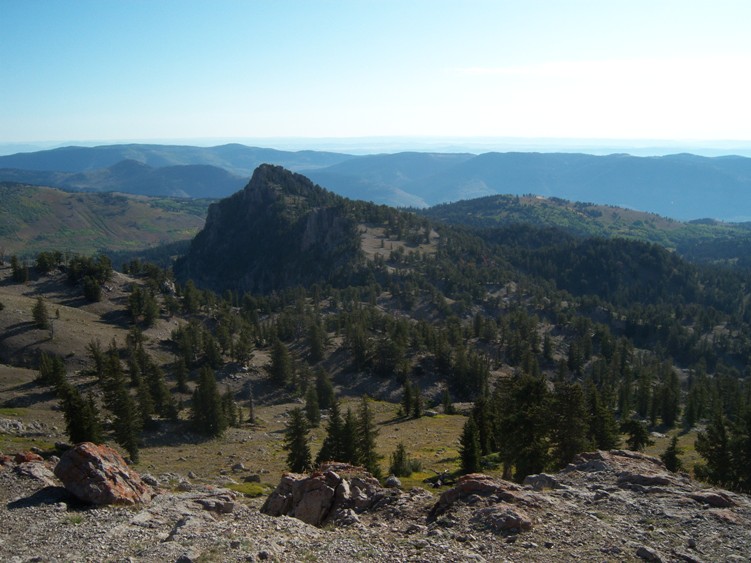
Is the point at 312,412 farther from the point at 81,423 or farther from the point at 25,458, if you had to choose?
the point at 25,458

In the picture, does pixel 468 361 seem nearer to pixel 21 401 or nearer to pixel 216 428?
pixel 216 428

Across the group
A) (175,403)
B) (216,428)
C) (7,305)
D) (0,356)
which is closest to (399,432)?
(216,428)

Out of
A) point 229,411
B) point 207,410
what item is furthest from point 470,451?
point 229,411

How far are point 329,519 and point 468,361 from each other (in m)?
116

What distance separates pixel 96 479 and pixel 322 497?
17.4 m

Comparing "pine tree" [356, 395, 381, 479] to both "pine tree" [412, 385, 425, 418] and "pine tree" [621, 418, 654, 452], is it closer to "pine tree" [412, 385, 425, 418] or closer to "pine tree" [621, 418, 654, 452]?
"pine tree" [621, 418, 654, 452]

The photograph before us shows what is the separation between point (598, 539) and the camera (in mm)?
31250

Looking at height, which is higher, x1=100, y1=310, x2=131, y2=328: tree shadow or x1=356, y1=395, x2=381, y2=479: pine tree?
x1=356, y1=395, x2=381, y2=479: pine tree

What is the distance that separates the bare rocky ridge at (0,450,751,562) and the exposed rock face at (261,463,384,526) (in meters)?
0.11

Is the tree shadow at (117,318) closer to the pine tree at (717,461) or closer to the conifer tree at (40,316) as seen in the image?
the conifer tree at (40,316)

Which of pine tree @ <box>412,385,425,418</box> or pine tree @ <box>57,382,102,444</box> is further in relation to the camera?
pine tree @ <box>412,385,425,418</box>

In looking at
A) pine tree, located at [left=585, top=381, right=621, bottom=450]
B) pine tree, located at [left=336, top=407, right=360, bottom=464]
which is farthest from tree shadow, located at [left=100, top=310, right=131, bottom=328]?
pine tree, located at [left=585, top=381, right=621, bottom=450]

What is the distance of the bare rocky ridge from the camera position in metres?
29.8

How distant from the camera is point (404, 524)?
35000 mm
